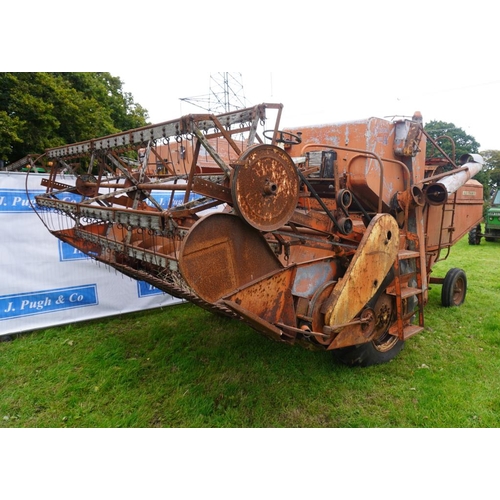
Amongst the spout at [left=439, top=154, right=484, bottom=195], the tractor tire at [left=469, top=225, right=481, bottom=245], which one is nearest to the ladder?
the spout at [left=439, top=154, right=484, bottom=195]

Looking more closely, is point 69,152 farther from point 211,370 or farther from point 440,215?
point 440,215

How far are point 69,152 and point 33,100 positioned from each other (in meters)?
9.47

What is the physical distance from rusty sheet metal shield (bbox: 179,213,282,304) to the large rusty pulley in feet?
0.44

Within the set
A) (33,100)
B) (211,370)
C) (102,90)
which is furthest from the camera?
(102,90)

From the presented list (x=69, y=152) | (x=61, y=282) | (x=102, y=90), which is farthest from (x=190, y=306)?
(x=102, y=90)

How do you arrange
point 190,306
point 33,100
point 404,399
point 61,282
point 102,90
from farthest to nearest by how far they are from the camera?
point 102,90, point 33,100, point 190,306, point 61,282, point 404,399

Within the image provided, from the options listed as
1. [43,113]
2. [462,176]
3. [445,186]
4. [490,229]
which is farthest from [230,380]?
[490,229]

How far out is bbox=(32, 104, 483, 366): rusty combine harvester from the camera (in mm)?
2201

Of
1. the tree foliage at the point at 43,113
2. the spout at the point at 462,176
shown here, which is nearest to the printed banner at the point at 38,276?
the spout at the point at 462,176

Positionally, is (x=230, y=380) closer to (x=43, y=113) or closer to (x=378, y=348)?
(x=378, y=348)

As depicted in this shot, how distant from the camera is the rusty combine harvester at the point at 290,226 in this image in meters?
2.20

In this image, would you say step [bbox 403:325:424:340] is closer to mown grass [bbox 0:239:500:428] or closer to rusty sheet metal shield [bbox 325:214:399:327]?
mown grass [bbox 0:239:500:428]

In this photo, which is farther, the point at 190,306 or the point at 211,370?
the point at 190,306

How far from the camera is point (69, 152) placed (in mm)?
3881
